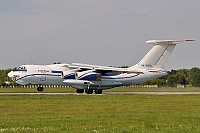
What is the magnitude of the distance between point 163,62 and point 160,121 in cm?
3543

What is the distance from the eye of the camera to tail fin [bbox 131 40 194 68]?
2127 inches

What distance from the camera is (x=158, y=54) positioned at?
54.3 m

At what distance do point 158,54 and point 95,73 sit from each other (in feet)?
25.1

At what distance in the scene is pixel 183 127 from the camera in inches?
669

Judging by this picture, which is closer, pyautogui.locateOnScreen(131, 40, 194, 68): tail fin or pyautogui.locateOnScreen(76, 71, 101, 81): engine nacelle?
pyautogui.locateOnScreen(76, 71, 101, 81): engine nacelle

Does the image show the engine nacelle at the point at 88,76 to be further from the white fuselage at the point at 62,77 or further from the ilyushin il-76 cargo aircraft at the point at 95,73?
the white fuselage at the point at 62,77

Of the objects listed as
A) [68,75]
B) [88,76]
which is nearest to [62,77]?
[68,75]

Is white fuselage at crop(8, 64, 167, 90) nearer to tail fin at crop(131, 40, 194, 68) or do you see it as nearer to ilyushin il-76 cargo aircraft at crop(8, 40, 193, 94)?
ilyushin il-76 cargo aircraft at crop(8, 40, 193, 94)

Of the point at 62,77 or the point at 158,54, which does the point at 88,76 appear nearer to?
the point at 62,77

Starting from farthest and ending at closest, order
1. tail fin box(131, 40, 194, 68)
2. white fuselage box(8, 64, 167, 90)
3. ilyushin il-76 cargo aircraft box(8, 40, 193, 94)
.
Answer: tail fin box(131, 40, 194, 68) → ilyushin il-76 cargo aircraft box(8, 40, 193, 94) → white fuselage box(8, 64, 167, 90)

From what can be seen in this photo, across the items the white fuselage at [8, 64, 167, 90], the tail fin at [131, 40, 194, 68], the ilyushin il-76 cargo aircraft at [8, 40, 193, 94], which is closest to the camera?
the white fuselage at [8, 64, 167, 90]

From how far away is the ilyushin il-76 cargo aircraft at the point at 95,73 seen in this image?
168 feet

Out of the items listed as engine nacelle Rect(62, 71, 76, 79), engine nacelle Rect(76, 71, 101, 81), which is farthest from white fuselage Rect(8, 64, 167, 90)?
engine nacelle Rect(76, 71, 101, 81)

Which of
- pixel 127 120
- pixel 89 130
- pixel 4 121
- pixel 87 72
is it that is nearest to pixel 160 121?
pixel 127 120
